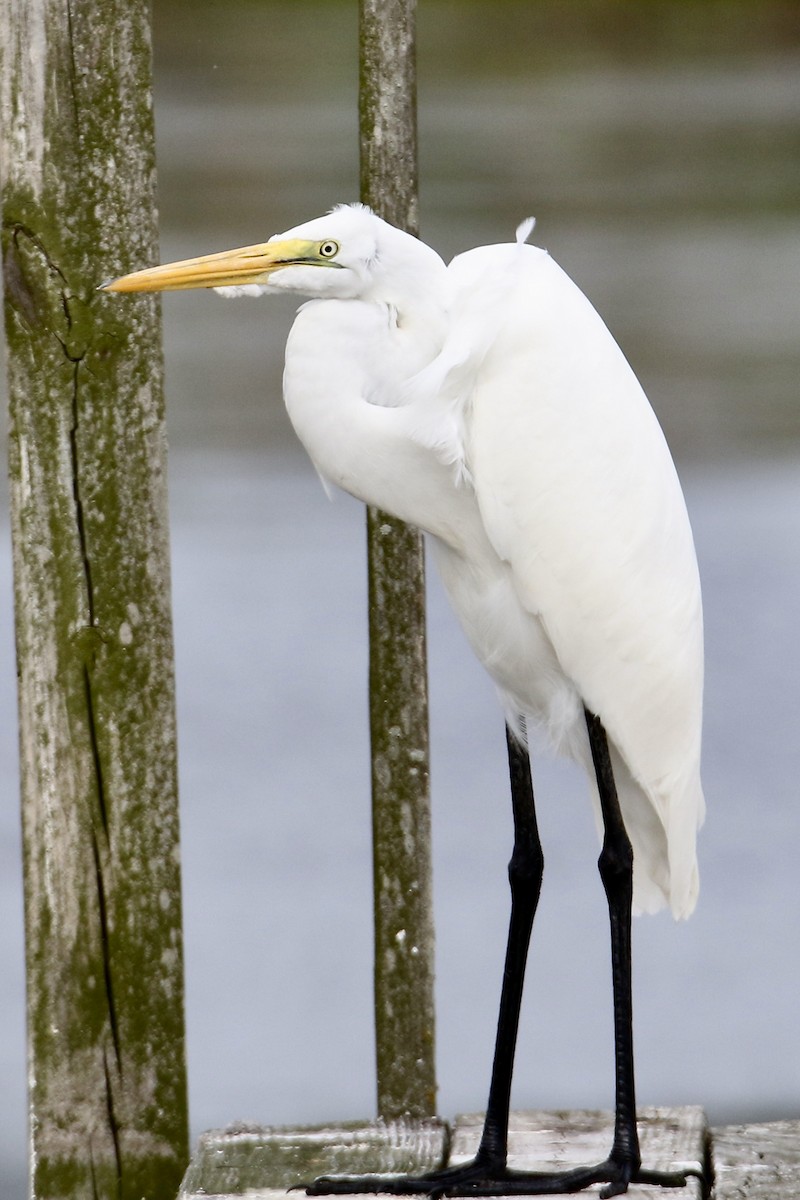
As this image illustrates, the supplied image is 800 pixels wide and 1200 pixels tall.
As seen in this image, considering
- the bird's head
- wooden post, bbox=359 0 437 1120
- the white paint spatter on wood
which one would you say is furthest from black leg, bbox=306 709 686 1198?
the white paint spatter on wood

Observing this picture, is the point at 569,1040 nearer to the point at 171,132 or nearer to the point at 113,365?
the point at 113,365

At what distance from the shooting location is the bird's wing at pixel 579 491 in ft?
6.79

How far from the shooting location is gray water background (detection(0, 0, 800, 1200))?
338cm

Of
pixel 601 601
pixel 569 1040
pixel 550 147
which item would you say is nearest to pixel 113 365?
pixel 601 601

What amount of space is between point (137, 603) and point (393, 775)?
38cm

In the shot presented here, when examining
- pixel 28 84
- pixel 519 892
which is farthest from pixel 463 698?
pixel 28 84

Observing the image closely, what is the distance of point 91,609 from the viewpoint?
211 cm

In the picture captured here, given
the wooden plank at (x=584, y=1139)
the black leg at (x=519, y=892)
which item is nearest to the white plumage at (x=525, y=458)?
the black leg at (x=519, y=892)

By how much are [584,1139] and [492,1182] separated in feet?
0.52

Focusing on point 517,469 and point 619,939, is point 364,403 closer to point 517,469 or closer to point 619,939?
point 517,469

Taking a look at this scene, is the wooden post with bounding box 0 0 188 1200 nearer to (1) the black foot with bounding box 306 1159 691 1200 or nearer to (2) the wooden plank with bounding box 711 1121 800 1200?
(1) the black foot with bounding box 306 1159 691 1200

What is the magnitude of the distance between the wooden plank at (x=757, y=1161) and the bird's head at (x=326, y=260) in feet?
3.58

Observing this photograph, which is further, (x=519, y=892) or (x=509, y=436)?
(x=519, y=892)

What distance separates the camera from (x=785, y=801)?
4266mm
